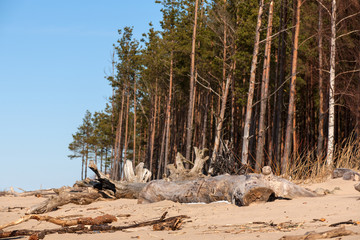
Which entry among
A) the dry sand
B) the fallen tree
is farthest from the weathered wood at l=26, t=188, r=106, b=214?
the dry sand

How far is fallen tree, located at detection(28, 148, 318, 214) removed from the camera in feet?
23.8

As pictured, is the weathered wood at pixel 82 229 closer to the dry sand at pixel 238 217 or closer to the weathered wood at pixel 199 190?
the dry sand at pixel 238 217

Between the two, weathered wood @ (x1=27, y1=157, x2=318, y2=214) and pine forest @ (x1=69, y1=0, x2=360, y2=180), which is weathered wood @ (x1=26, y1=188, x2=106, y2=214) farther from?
pine forest @ (x1=69, y1=0, x2=360, y2=180)

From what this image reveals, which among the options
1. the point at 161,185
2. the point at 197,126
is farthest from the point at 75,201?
the point at 197,126

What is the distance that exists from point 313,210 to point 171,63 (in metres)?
23.3

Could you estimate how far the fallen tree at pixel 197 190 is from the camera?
726 cm

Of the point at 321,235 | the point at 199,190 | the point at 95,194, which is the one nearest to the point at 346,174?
the point at 199,190

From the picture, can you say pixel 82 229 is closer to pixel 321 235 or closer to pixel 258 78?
pixel 321 235

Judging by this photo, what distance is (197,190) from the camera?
325 inches

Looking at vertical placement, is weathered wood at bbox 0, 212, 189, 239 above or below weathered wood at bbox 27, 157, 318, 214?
below

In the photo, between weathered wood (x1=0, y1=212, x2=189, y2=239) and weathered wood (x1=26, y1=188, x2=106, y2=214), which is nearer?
weathered wood (x1=0, y1=212, x2=189, y2=239)

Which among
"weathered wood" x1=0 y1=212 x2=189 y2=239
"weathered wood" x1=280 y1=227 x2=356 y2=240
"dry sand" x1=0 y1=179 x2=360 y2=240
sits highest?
"weathered wood" x1=280 y1=227 x2=356 y2=240

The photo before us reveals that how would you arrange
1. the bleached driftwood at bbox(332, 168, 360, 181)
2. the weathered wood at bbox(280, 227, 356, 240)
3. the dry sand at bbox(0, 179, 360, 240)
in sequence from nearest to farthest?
the weathered wood at bbox(280, 227, 356, 240) → the dry sand at bbox(0, 179, 360, 240) → the bleached driftwood at bbox(332, 168, 360, 181)

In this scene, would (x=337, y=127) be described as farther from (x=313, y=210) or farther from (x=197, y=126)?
(x=313, y=210)
